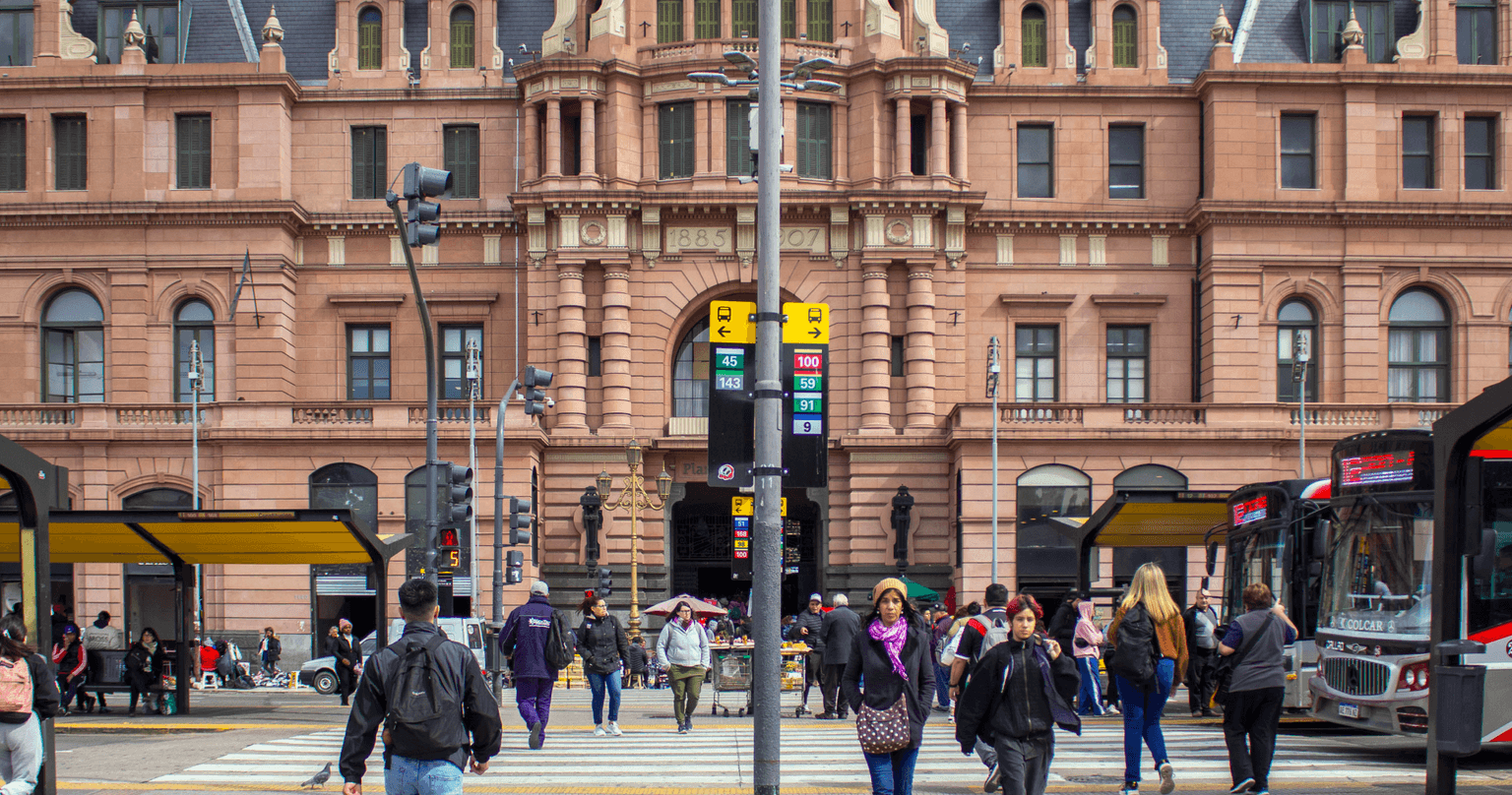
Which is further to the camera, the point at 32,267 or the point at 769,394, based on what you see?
the point at 32,267

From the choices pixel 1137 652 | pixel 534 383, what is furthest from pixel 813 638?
pixel 1137 652

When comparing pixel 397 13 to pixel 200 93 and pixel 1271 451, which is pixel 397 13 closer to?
pixel 200 93

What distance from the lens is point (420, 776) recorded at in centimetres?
798

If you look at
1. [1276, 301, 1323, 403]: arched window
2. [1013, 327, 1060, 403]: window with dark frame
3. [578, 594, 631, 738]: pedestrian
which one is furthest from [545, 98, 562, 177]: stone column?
[578, 594, 631, 738]: pedestrian

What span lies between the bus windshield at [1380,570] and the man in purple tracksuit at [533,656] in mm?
9090

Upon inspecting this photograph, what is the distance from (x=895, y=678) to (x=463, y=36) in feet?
120

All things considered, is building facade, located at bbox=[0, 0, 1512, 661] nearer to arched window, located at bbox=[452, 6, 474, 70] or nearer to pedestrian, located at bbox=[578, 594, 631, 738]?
arched window, located at bbox=[452, 6, 474, 70]

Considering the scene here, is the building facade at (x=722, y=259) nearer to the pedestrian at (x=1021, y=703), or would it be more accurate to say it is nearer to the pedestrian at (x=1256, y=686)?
the pedestrian at (x=1256, y=686)

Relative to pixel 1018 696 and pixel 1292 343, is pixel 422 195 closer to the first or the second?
pixel 1018 696

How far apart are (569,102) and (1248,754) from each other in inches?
1268

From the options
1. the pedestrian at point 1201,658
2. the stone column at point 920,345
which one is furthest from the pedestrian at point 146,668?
the stone column at point 920,345

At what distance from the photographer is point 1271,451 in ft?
132

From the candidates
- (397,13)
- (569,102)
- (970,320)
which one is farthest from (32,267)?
(970,320)

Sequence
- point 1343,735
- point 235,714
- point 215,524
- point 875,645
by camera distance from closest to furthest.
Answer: point 875,645, point 1343,735, point 215,524, point 235,714
